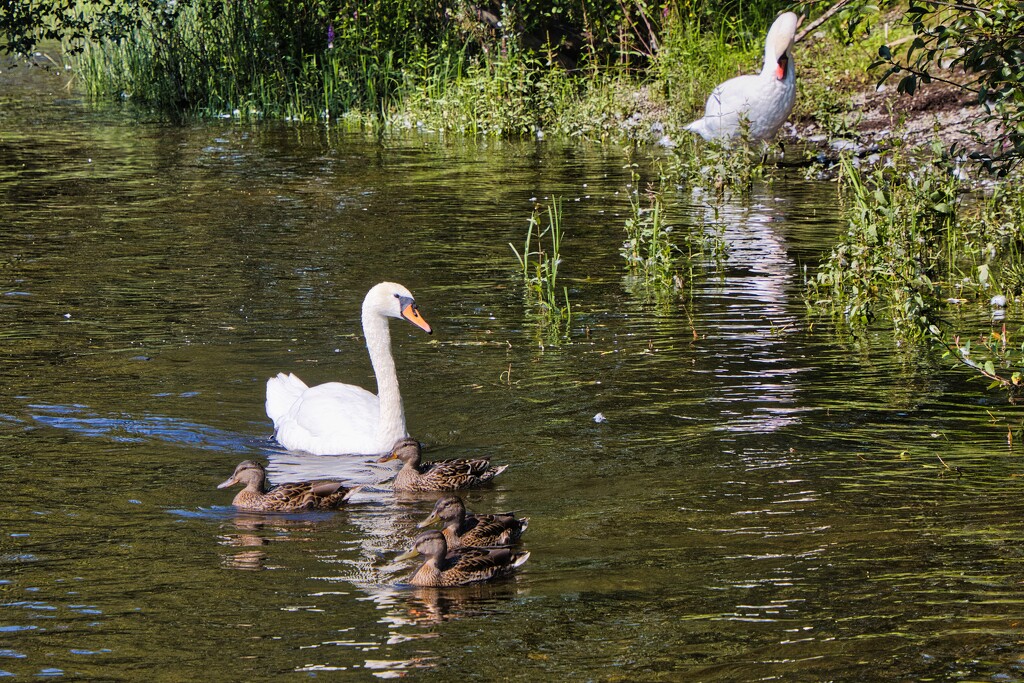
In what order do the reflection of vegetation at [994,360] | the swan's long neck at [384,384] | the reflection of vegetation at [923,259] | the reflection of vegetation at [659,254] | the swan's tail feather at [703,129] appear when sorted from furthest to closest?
the swan's tail feather at [703,129]
the reflection of vegetation at [659,254]
the reflection of vegetation at [923,259]
the swan's long neck at [384,384]
the reflection of vegetation at [994,360]

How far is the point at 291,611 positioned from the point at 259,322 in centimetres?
521

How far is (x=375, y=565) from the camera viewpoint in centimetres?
600

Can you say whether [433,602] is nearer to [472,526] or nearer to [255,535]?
[472,526]

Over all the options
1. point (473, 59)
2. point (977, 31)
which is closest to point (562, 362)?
point (977, 31)

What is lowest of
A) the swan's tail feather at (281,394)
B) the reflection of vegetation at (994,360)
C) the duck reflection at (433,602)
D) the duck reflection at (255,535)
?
the duck reflection at (433,602)

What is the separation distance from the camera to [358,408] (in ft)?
26.5

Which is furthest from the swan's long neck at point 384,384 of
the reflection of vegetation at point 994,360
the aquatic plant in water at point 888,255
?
the aquatic plant in water at point 888,255

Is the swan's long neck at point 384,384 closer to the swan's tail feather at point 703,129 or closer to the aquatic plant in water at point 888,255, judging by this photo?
the aquatic plant in water at point 888,255

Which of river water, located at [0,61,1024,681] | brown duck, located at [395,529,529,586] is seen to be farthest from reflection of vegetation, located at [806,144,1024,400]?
brown duck, located at [395,529,529,586]

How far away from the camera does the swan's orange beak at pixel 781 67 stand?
15.8m

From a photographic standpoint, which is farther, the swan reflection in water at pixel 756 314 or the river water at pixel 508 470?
the swan reflection in water at pixel 756 314

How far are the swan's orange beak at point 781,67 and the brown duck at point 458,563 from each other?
11097 millimetres

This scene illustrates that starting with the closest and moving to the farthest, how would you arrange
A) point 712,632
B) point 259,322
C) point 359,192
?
point 712,632 → point 259,322 → point 359,192

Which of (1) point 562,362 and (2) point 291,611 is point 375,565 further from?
(1) point 562,362
